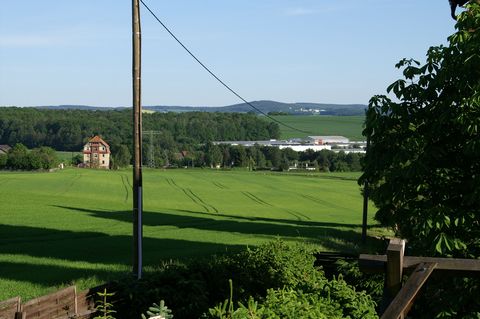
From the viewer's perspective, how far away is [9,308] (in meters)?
9.26

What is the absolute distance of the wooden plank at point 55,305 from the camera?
9758 mm

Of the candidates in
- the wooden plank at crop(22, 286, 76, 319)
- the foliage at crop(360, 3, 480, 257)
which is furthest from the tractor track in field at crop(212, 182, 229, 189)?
the wooden plank at crop(22, 286, 76, 319)

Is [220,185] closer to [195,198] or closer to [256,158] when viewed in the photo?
[195,198]

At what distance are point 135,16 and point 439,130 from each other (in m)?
7.37

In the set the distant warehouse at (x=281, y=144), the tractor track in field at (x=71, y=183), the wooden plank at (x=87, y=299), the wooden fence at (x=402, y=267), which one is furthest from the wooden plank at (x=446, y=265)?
the distant warehouse at (x=281, y=144)

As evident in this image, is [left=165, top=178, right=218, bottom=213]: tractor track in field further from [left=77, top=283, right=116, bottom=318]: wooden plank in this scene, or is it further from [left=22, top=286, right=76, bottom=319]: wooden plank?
[left=22, top=286, right=76, bottom=319]: wooden plank

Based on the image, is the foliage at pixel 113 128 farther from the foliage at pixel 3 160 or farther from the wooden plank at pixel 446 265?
the wooden plank at pixel 446 265

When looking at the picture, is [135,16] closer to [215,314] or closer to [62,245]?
[215,314]

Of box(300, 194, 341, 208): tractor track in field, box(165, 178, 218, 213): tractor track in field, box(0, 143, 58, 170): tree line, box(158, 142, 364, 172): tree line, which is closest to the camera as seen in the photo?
box(165, 178, 218, 213): tractor track in field

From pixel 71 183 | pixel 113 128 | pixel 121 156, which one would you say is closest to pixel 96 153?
pixel 121 156

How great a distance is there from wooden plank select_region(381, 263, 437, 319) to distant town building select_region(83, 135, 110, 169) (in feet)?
388

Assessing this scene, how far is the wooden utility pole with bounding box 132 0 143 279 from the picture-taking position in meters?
14.7

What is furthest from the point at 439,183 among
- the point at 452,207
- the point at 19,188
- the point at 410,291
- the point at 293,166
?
the point at 293,166

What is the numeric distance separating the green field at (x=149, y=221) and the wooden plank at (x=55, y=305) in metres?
6.69
